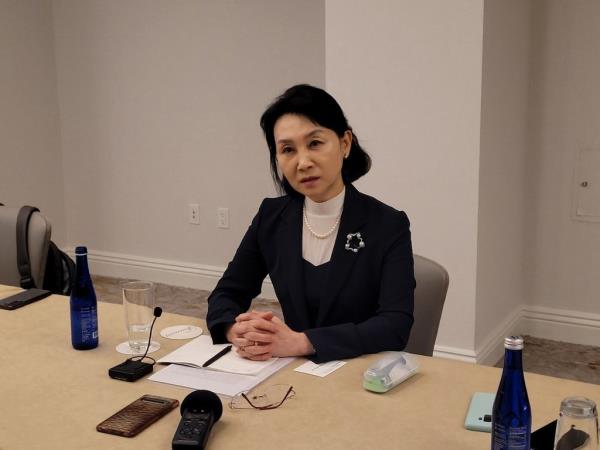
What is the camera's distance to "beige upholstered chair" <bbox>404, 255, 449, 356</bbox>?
183 cm

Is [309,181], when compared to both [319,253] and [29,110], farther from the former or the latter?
[29,110]

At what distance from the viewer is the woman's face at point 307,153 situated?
1.75 m

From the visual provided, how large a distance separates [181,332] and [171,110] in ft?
9.03

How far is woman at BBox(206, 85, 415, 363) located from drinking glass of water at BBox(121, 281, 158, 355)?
0.50 feet

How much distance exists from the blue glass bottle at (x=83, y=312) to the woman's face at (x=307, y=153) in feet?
1.70

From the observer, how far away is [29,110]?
15.0 feet

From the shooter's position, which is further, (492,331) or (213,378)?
(492,331)

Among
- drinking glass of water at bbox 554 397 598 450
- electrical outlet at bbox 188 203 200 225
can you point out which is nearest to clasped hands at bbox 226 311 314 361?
drinking glass of water at bbox 554 397 598 450

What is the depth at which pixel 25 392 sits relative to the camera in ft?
4.80

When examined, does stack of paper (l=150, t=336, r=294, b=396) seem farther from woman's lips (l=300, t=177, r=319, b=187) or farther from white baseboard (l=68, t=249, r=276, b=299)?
white baseboard (l=68, t=249, r=276, b=299)

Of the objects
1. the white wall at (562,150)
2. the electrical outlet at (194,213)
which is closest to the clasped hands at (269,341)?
the white wall at (562,150)

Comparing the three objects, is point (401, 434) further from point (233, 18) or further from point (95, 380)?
point (233, 18)

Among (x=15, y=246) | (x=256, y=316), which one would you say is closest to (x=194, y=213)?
(x=15, y=246)

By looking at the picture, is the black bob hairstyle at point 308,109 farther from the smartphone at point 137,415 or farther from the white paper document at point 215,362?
the smartphone at point 137,415
